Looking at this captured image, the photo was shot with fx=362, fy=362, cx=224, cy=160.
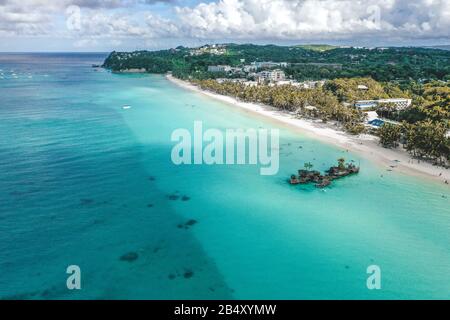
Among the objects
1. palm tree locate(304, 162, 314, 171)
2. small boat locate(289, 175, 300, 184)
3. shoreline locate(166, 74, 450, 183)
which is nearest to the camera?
small boat locate(289, 175, 300, 184)

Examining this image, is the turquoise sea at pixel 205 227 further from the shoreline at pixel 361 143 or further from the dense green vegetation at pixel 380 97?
the dense green vegetation at pixel 380 97

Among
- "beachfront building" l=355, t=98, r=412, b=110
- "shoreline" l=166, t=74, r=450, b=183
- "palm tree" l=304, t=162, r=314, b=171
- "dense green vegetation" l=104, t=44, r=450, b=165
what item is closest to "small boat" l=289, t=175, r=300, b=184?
"palm tree" l=304, t=162, r=314, b=171

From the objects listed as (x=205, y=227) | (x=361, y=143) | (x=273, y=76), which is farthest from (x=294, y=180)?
(x=273, y=76)

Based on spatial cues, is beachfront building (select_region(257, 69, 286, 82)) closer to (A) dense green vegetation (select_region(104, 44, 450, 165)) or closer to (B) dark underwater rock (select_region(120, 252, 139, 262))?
(A) dense green vegetation (select_region(104, 44, 450, 165))

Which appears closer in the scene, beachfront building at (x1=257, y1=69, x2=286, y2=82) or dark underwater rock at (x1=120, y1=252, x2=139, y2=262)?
dark underwater rock at (x1=120, y1=252, x2=139, y2=262)

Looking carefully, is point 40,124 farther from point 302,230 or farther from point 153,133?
point 302,230

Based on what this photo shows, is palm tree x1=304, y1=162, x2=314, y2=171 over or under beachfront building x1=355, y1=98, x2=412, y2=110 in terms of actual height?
under

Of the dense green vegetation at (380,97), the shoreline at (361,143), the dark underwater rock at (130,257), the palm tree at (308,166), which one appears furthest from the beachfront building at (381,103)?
the dark underwater rock at (130,257)
